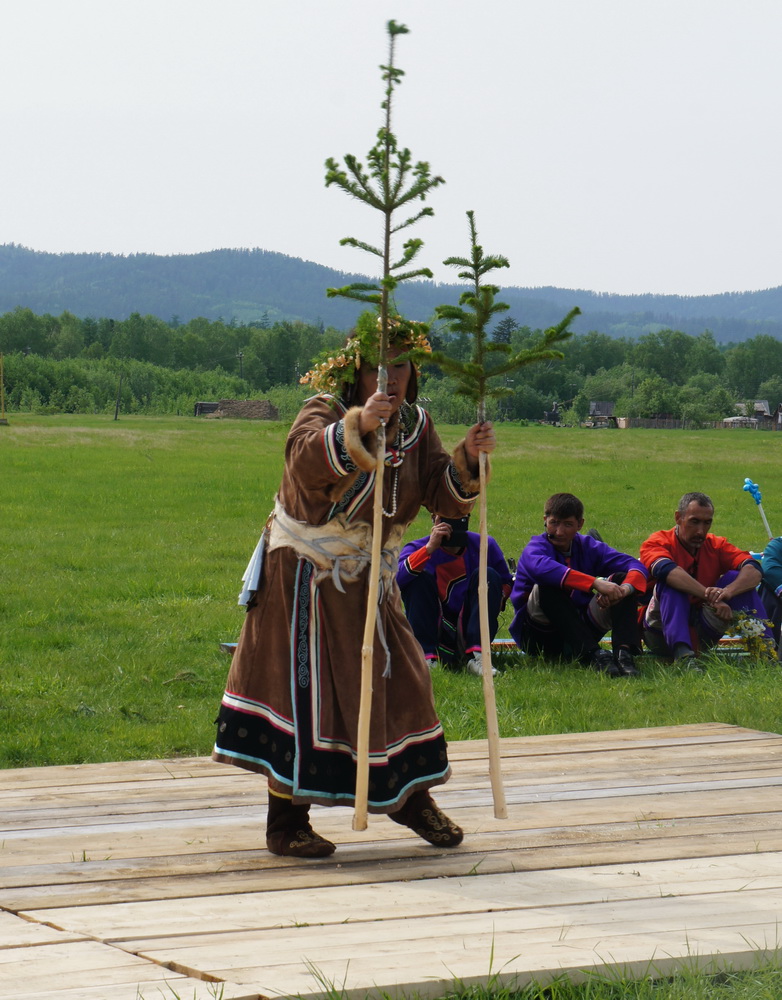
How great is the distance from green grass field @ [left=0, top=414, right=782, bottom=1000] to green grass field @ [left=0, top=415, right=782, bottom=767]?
21 millimetres

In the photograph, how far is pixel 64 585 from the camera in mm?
11859

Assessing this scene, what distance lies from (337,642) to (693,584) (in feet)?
14.4

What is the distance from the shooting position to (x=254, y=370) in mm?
129250

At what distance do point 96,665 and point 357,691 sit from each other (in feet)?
15.3

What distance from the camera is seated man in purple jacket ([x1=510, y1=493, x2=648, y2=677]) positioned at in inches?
298

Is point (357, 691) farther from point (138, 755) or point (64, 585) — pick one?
point (64, 585)

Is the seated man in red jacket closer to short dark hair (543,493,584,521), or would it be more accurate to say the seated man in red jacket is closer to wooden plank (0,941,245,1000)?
short dark hair (543,493,584,521)

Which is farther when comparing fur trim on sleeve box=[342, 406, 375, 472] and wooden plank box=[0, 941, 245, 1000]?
fur trim on sleeve box=[342, 406, 375, 472]

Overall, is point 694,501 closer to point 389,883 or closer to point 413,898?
point 389,883

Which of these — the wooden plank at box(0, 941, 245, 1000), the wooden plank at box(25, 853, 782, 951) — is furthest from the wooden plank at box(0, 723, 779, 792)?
the wooden plank at box(0, 941, 245, 1000)

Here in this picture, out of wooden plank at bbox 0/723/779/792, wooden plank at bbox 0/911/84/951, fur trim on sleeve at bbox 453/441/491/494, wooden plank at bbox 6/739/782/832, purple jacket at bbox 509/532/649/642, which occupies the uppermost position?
fur trim on sleeve at bbox 453/441/491/494

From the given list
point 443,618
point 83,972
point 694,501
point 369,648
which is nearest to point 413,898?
point 369,648

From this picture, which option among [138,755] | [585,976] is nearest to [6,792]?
[138,755]

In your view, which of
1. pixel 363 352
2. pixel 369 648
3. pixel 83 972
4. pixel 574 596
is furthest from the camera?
pixel 574 596
